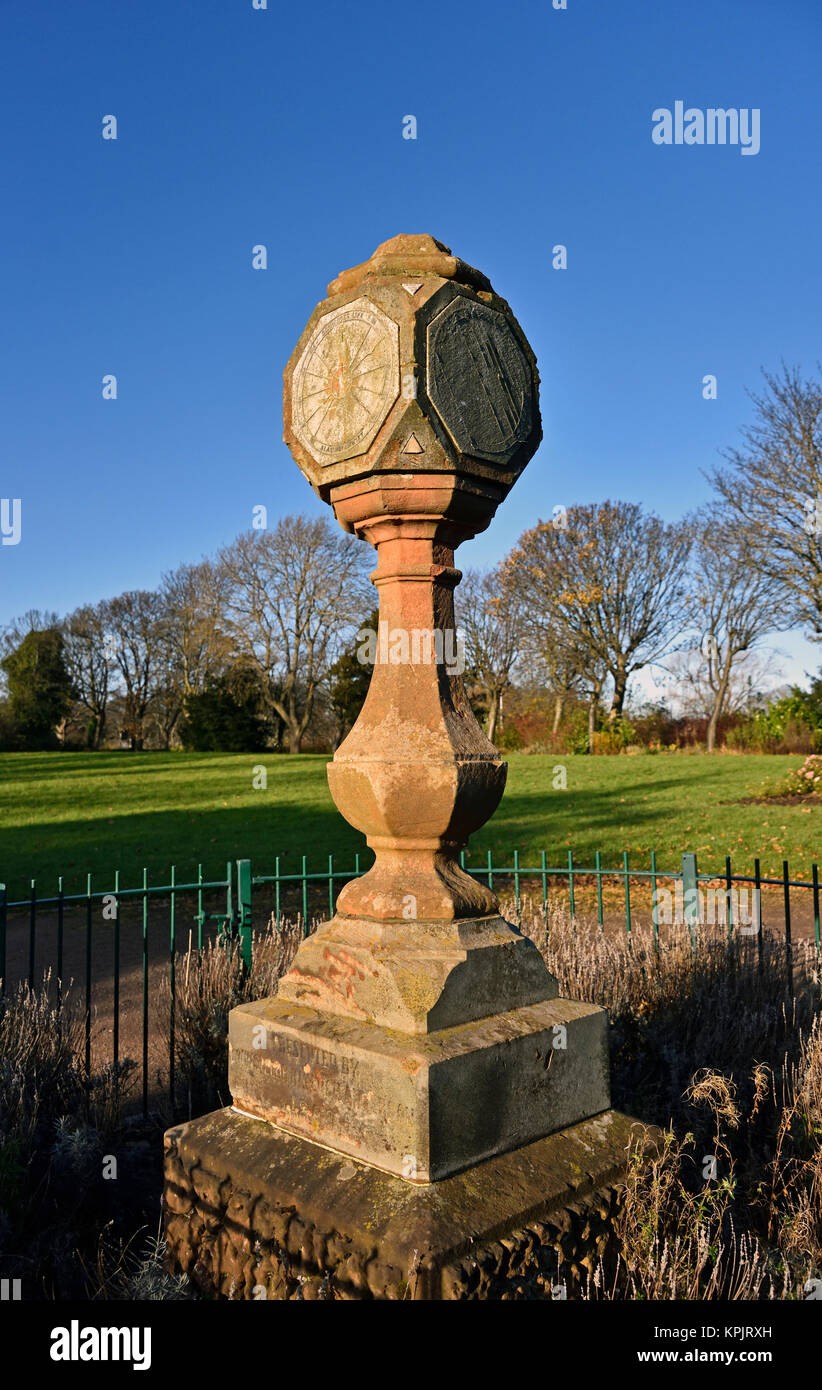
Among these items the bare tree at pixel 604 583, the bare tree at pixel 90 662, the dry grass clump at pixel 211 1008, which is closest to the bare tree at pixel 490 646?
the bare tree at pixel 604 583

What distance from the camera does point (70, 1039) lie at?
→ 13.4 feet

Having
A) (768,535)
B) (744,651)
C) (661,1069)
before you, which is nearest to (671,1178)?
(661,1069)

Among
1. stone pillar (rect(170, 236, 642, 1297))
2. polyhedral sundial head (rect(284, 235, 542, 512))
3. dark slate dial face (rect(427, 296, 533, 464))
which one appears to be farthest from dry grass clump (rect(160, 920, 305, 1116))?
dark slate dial face (rect(427, 296, 533, 464))

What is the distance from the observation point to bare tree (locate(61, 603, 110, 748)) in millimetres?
40219

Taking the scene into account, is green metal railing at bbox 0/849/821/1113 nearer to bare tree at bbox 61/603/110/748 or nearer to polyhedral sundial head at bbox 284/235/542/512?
polyhedral sundial head at bbox 284/235/542/512

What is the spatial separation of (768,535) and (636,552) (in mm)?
10358

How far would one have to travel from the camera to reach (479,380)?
2611 millimetres

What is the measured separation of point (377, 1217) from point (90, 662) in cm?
4204

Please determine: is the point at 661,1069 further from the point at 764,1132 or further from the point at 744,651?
the point at 744,651

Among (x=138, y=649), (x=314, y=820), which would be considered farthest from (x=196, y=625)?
(x=314, y=820)

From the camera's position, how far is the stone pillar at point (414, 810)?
231 cm

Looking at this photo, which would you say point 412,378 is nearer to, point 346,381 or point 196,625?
point 346,381

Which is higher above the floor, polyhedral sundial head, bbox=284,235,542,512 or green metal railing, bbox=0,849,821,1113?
polyhedral sundial head, bbox=284,235,542,512

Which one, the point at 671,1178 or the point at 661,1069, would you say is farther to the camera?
the point at 661,1069
